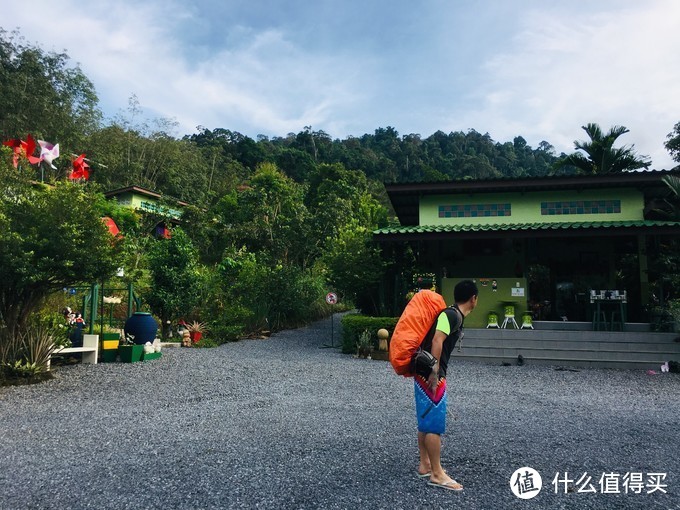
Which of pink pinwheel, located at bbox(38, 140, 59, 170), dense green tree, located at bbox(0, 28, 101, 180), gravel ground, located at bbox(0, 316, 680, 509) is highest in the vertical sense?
dense green tree, located at bbox(0, 28, 101, 180)

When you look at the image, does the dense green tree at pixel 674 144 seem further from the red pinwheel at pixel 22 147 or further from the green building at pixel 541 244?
the red pinwheel at pixel 22 147

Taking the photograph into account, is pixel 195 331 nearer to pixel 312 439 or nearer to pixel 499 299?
pixel 499 299

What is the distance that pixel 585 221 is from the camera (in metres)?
13.9

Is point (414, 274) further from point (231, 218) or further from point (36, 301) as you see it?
point (231, 218)

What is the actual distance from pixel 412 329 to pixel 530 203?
40.7 ft

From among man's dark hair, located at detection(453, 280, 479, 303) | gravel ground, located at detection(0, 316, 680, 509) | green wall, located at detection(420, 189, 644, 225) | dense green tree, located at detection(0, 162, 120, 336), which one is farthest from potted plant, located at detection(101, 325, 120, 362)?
green wall, located at detection(420, 189, 644, 225)

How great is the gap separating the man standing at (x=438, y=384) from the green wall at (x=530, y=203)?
1155 centimetres

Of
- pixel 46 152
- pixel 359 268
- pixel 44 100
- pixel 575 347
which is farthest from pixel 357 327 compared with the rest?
pixel 44 100

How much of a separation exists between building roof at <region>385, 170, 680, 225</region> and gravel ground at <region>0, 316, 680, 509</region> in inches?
257

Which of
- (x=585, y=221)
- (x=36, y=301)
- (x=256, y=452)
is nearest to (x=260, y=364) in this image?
(x=36, y=301)

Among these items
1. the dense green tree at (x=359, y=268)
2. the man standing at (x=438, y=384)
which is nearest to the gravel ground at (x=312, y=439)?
the man standing at (x=438, y=384)

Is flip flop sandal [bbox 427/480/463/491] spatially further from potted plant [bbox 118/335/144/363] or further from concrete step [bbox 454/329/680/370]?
potted plant [bbox 118/335/144/363]

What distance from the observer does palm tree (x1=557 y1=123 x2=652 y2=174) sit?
20.5 meters

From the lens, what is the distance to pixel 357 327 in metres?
11.9
